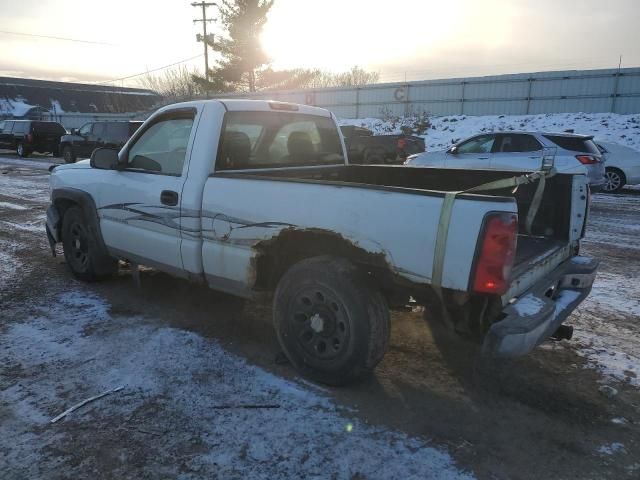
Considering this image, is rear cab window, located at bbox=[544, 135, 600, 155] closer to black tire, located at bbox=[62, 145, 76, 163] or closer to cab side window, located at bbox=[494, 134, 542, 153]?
cab side window, located at bbox=[494, 134, 542, 153]

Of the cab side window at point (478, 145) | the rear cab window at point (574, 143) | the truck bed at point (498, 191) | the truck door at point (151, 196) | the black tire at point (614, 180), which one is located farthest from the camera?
the black tire at point (614, 180)

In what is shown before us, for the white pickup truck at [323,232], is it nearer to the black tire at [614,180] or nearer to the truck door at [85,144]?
the black tire at [614,180]

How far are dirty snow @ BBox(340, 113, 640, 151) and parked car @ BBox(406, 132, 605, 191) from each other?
11.0m

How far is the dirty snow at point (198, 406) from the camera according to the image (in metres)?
2.53

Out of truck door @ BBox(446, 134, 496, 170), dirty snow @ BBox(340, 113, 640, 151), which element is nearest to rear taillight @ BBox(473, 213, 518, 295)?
truck door @ BBox(446, 134, 496, 170)

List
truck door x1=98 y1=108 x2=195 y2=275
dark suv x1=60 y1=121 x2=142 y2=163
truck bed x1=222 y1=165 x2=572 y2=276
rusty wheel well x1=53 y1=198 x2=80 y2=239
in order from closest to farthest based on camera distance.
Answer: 1. truck bed x1=222 y1=165 x2=572 y2=276
2. truck door x1=98 y1=108 x2=195 y2=275
3. rusty wheel well x1=53 y1=198 x2=80 y2=239
4. dark suv x1=60 y1=121 x2=142 y2=163

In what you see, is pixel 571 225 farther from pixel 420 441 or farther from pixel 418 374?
pixel 420 441

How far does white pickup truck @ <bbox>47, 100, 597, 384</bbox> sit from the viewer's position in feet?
8.80

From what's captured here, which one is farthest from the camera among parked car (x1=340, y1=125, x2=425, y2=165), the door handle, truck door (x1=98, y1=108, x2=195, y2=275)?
parked car (x1=340, y1=125, x2=425, y2=165)

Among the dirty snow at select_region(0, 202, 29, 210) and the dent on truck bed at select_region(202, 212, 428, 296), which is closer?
the dent on truck bed at select_region(202, 212, 428, 296)

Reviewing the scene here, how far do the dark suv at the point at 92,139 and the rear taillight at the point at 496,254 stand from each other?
61.7 ft

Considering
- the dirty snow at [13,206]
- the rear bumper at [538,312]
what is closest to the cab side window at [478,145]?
the rear bumper at [538,312]

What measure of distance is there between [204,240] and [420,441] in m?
2.11

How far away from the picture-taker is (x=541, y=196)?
3.96 meters
